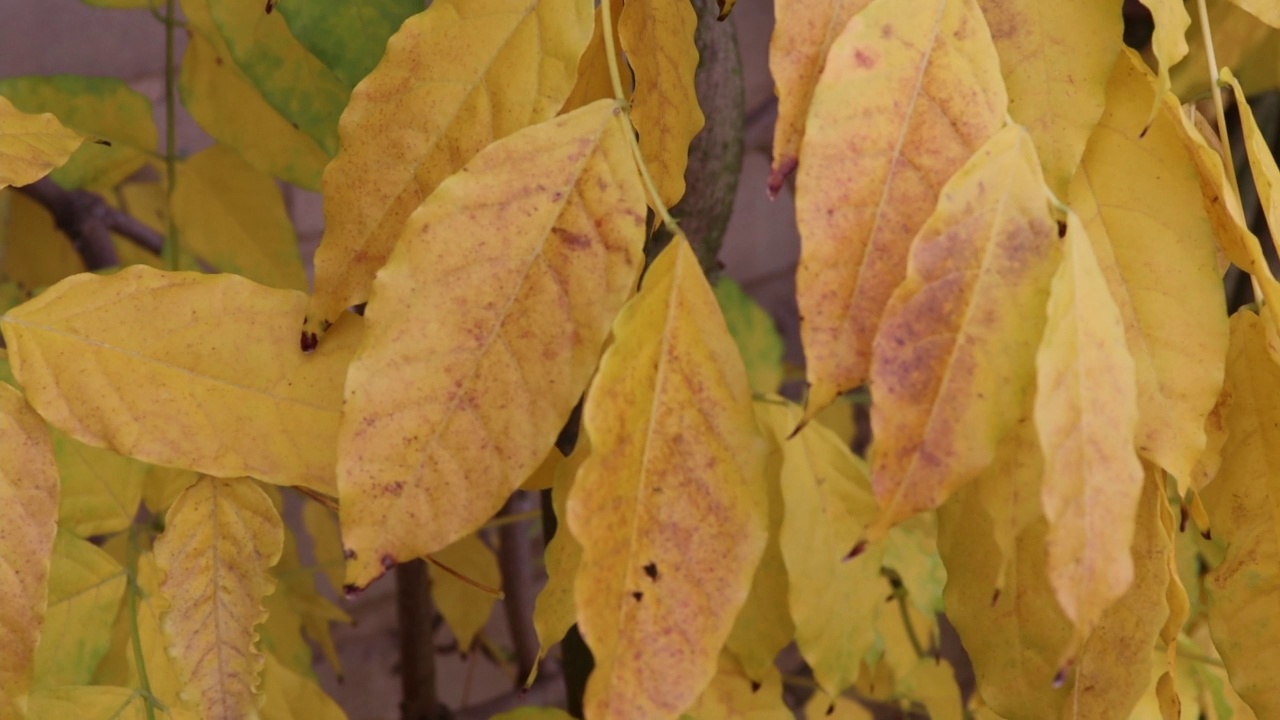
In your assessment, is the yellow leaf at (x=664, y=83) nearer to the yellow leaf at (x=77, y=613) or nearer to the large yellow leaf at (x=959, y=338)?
the large yellow leaf at (x=959, y=338)

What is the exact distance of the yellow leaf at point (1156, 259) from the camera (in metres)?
0.24

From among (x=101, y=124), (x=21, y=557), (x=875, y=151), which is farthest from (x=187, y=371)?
(x=101, y=124)

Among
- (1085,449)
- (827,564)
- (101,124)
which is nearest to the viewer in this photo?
(1085,449)


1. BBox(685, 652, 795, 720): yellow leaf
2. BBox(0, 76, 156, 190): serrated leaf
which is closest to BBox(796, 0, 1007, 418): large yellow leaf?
BBox(685, 652, 795, 720): yellow leaf

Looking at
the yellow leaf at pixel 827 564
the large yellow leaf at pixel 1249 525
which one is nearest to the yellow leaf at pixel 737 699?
the yellow leaf at pixel 827 564

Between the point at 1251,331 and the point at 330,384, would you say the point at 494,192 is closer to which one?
the point at 330,384

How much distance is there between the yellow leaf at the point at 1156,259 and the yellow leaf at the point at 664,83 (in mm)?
93

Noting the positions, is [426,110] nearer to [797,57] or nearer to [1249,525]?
[797,57]

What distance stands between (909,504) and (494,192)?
0.32 ft

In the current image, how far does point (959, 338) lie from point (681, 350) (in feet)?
0.17

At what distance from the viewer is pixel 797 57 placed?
22 cm

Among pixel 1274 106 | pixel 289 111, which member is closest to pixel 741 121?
pixel 289 111

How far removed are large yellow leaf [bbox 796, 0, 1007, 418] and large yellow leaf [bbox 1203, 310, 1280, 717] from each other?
110 millimetres

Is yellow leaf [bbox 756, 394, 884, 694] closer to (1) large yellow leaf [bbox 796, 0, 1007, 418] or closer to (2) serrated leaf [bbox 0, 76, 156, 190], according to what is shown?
(1) large yellow leaf [bbox 796, 0, 1007, 418]
